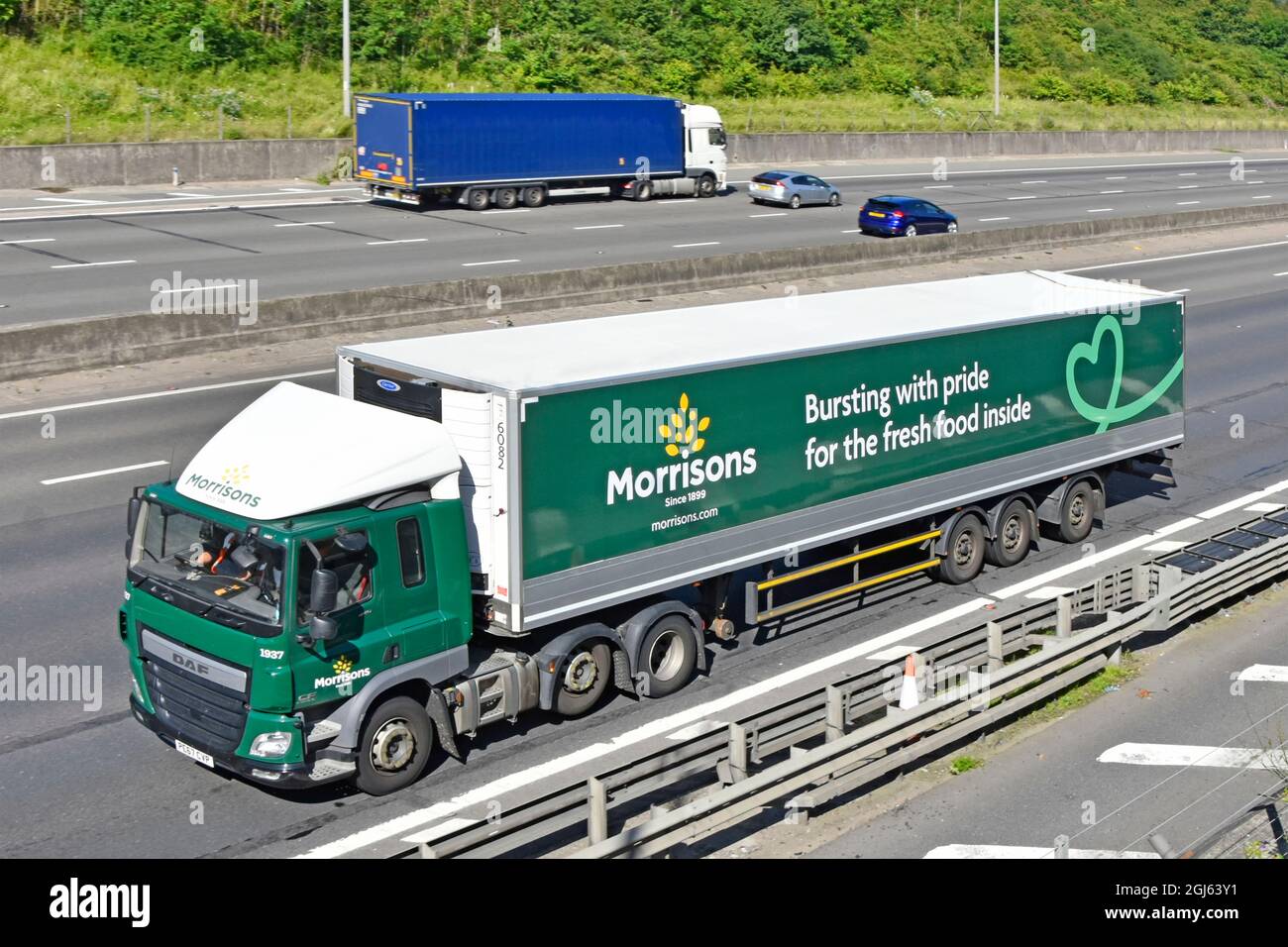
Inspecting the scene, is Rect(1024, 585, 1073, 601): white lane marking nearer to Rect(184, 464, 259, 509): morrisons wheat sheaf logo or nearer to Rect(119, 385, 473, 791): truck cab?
Rect(119, 385, 473, 791): truck cab

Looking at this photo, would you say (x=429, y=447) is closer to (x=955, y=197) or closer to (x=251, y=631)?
(x=251, y=631)

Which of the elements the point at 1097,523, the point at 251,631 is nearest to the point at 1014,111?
the point at 1097,523

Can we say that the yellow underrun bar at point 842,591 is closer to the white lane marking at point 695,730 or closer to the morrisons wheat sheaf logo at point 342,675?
the white lane marking at point 695,730

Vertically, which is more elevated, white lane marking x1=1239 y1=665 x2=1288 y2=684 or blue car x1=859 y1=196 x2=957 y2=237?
blue car x1=859 y1=196 x2=957 y2=237

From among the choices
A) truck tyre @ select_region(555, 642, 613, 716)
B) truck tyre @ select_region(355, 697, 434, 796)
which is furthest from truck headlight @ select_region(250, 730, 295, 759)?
truck tyre @ select_region(555, 642, 613, 716)

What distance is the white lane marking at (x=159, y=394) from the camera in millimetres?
22844

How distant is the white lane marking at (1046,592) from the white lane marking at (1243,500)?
15.1 feet

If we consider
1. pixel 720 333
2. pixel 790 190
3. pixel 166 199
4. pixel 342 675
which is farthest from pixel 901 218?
pixel 342 675

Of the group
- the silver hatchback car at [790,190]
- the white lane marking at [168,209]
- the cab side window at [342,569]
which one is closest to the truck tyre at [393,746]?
the cab side window at [342,569]

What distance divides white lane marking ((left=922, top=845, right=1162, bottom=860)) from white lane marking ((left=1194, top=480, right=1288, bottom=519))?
36.7 ft

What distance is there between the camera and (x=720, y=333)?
15875mm

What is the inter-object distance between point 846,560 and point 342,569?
6559 millimetres

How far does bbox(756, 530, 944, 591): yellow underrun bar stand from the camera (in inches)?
618
